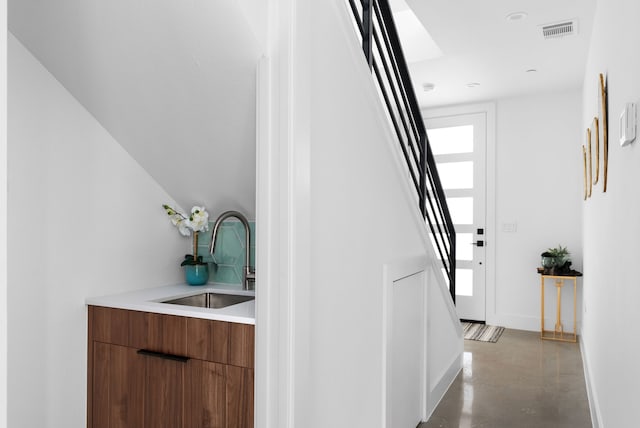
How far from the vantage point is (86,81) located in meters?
1.66

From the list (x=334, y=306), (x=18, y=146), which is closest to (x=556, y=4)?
(x=334, y=306)

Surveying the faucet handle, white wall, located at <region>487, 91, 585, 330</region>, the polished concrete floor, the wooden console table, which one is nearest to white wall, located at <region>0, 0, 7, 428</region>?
the faucet handle

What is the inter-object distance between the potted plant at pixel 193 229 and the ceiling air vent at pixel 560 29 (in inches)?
105

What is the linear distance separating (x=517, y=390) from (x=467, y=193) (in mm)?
2566

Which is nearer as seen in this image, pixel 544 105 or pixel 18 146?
pixel 18 146

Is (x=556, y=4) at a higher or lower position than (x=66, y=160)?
higher

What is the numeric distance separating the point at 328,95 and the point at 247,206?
85 cm

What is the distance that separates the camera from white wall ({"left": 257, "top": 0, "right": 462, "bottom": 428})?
1.29 metres

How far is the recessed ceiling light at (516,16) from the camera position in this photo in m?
2.95

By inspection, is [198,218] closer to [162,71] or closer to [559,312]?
[162,71]

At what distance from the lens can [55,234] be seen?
1669 mm

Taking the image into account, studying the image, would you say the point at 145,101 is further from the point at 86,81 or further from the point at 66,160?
the point at 66,160

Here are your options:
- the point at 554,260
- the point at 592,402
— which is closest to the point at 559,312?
the point at 554,260

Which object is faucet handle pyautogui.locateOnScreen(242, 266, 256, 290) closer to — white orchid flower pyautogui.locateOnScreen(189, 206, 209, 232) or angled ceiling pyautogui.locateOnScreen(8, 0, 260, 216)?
white orchid flower pyautogui.locateOnScreen(189, 206, 209, 232)
